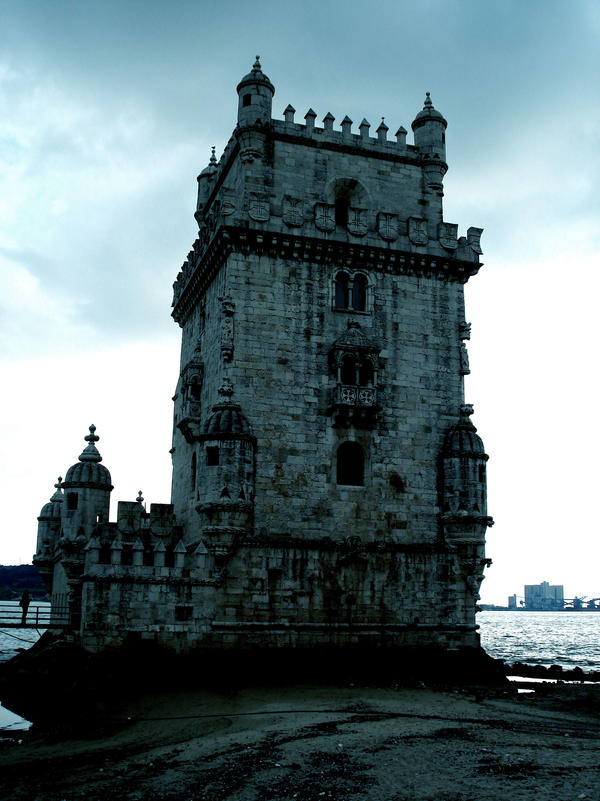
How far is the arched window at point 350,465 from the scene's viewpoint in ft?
99.5

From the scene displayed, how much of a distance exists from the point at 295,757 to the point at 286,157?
2316 cm

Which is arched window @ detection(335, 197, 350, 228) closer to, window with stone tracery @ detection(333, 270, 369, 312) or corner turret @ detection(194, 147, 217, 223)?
window with stone tracery @ detection(333, 270, 369, 312)

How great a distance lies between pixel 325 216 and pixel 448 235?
5.36 m

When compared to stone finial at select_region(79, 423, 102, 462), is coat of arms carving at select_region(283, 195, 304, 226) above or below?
above

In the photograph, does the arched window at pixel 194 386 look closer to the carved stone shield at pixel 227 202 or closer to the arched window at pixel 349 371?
the arched window at pixel 349 371

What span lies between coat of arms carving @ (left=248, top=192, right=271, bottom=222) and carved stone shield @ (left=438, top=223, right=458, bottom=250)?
23.9 ft

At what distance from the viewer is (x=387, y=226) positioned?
3212 cm

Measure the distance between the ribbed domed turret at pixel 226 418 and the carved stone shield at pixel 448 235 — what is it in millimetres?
10914

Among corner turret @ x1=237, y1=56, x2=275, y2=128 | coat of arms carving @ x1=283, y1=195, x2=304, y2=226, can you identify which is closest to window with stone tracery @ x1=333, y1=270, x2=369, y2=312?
coat of arms carving @ x1=283, y1=195, x2=304, y2=226

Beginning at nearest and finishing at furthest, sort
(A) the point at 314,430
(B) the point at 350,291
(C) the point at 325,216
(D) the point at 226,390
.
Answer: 1. (D) the point at 226,390
2. (A) the point at 314,430
3. (C) the point at 325,216
4. (B) the point at 350,291

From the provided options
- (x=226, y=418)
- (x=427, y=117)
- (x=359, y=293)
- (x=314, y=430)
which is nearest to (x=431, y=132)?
(x=427, y=117)

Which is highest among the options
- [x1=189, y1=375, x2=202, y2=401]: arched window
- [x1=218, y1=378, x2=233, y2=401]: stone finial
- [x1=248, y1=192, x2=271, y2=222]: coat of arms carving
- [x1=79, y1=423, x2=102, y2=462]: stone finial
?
[x1=248, y1=192, x2=271, y2=222]: coat of arms carving

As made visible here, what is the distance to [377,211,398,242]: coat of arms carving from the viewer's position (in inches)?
1261

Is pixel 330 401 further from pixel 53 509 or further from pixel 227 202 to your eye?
pixel 53 509
